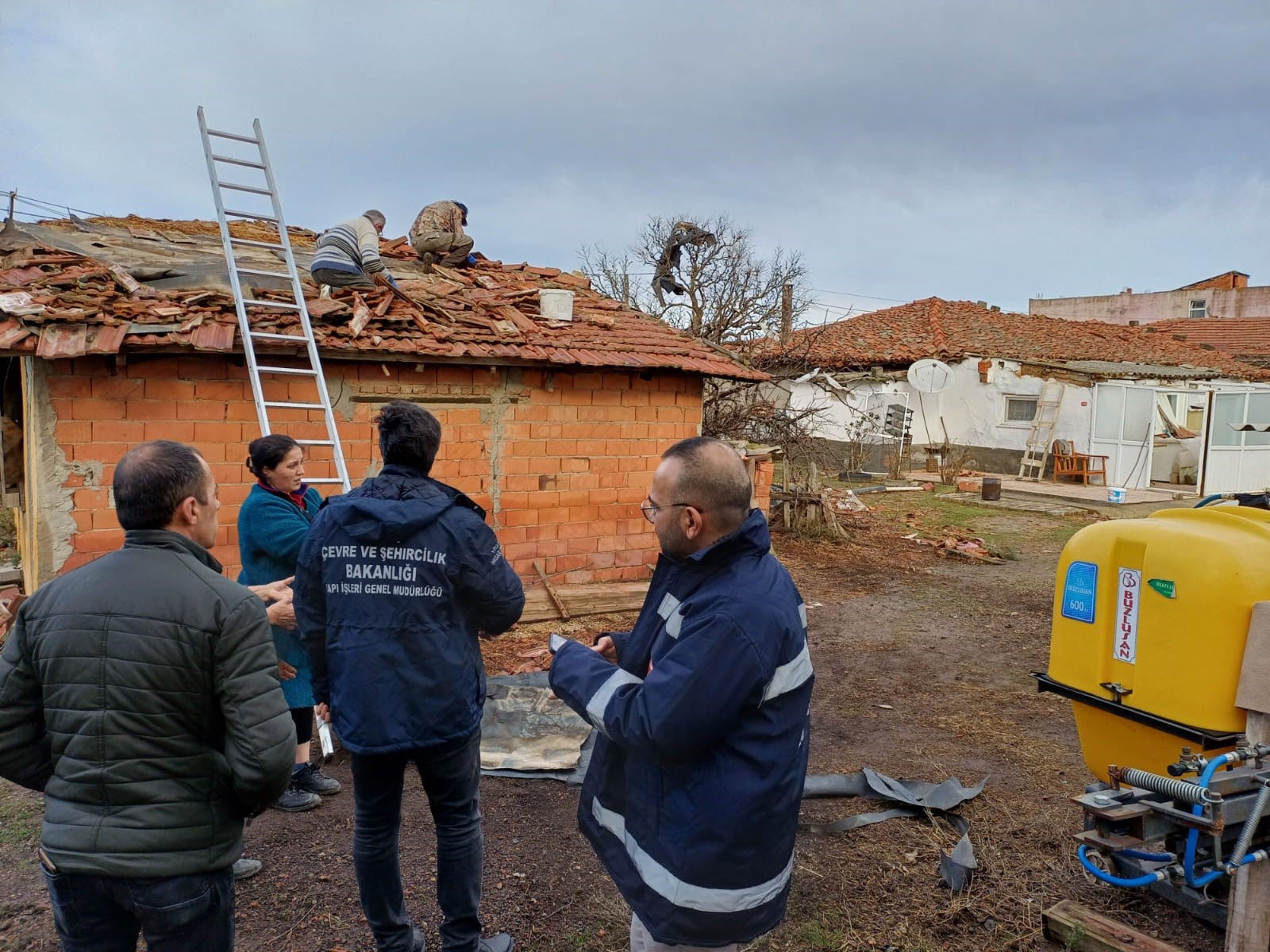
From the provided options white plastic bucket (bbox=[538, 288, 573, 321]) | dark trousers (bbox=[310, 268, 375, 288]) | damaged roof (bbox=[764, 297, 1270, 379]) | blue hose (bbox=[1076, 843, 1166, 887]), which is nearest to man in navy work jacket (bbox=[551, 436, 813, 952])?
blue hose (bbox=[1076, 843, 1166, 887])

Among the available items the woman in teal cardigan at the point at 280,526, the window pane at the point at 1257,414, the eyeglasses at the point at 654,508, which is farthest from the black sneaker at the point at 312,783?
the window pane at the point at 1257,414

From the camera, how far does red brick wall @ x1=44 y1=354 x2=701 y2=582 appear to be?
5270mm

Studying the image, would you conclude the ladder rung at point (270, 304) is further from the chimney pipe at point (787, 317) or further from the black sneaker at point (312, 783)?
the chimney pipe at point (787, 317)

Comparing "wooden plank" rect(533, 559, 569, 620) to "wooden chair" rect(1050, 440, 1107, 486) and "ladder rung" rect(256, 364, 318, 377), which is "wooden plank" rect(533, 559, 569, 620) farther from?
"wooden chair" rect(1050, 440, 1107, 486)

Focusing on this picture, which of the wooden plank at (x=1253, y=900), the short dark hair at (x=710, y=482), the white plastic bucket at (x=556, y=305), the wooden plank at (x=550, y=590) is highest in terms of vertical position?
the white plastic bucket at (x=556, y=305)

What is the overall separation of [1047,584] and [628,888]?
28.8 ft

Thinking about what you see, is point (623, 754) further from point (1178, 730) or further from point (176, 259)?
point (176, 259)

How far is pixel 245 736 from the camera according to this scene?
1915mm

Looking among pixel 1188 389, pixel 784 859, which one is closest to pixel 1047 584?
pixel 784 859

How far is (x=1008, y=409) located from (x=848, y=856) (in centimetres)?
1935

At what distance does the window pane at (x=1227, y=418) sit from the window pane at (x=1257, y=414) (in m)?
0.17

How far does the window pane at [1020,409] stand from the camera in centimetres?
2019

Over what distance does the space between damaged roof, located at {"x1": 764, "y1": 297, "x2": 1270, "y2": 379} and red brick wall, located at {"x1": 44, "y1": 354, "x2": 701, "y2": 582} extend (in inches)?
424

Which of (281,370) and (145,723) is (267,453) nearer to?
(145,723)
